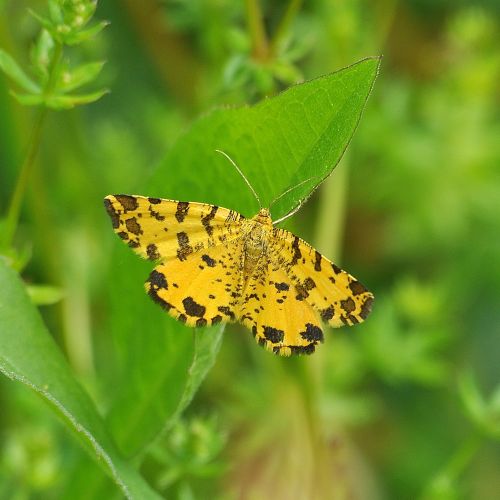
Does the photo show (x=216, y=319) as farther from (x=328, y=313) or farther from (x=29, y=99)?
(x=29, y=99)

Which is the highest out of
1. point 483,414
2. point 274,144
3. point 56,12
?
point 56,12

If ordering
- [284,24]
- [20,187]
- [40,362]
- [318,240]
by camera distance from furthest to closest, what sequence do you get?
1. [318,240]
2. [284,24]
3. [20,187]
4. [40,362]

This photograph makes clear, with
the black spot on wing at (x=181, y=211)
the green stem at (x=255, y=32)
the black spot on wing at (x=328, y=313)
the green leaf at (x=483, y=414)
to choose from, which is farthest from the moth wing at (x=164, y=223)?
the green leaf at (x=483, y=414)

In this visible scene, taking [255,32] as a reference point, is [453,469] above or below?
below

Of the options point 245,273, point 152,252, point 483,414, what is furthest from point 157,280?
point 483,414

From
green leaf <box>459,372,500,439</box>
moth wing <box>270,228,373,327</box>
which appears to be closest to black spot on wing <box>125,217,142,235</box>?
moth wing <box>270,228,373,327</box>

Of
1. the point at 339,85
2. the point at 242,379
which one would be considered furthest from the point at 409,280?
the point at 339,85

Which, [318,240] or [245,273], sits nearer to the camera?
[245,273]
